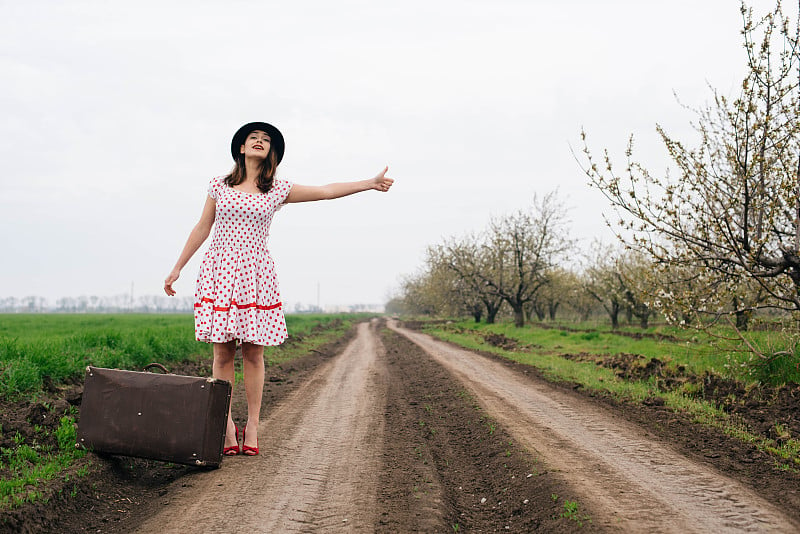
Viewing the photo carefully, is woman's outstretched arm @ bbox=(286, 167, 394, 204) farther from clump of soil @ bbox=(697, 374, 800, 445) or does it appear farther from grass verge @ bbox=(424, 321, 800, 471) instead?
clump of soil @ bbox=(697, 374, 800, 445)

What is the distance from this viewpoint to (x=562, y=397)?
8.27 meters

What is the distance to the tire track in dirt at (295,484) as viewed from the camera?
3256 millimetres

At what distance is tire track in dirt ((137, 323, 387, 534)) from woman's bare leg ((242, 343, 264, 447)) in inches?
7.5

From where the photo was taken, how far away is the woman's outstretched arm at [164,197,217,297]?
467 centimetres

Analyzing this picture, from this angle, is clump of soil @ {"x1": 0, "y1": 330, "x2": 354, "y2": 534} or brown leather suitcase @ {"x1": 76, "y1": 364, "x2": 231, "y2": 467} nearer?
clump of soil @ {"x1": 0, "y1": 330, "x2": 354, "y2": 534}

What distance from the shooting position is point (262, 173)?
4.75 meters

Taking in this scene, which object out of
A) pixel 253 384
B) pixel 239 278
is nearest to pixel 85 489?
pixel 253 384

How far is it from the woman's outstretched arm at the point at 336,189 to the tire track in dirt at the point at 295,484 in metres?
2.17

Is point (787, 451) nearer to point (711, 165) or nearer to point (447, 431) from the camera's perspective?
point (447, 431)

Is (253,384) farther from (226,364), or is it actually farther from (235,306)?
(235,306)

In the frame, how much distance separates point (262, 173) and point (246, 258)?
2.47ft

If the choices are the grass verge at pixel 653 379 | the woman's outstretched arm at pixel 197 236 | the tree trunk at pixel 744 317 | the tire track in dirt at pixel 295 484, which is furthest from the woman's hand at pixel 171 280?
the tree trunk at pixel 744 317

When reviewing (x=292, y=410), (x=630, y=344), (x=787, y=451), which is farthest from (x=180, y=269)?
(x=630, y=344)

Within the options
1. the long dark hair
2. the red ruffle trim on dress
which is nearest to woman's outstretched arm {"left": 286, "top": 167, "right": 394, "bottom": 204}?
the long dark hair
